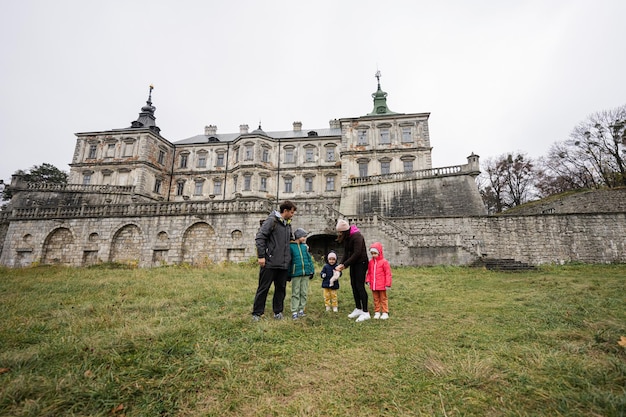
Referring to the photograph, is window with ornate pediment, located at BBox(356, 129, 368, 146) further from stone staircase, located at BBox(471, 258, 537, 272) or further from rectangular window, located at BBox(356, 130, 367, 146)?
stone staircase, located at BBox(471, 258, 537, 272)

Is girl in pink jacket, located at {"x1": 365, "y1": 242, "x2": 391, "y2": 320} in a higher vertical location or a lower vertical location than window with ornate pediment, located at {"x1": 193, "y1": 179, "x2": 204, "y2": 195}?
lower

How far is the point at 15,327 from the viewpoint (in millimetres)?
4375

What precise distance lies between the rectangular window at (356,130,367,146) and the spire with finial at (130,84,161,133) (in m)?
26.0

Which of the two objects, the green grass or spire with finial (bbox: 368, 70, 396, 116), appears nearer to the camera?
the green grass

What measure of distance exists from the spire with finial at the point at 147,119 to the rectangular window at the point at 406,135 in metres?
Answer: 30.9

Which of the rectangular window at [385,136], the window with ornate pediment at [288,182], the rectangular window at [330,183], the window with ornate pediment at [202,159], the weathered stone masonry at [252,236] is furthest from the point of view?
the window with ornate pediment at [202,159]

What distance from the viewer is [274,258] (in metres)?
5.46

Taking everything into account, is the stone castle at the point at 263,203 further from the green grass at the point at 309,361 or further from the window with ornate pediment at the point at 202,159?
the green grass at the point at 309,361

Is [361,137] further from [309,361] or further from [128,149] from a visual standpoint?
[309,361]

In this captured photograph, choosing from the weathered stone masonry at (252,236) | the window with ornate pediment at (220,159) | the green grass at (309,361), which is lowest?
the green grass at (309,361)

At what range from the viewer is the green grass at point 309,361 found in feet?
7.90

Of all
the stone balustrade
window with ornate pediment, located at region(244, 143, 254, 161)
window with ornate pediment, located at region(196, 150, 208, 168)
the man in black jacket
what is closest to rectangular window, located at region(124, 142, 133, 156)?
window with ornate pediment, located at region(196, 150, 208, 168)

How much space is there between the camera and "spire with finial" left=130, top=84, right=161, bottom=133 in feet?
117

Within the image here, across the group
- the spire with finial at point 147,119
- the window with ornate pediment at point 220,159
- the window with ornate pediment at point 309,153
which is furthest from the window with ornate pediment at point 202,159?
the window with ornate pediment at point 309,153
